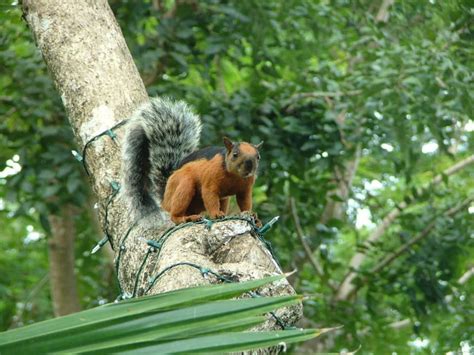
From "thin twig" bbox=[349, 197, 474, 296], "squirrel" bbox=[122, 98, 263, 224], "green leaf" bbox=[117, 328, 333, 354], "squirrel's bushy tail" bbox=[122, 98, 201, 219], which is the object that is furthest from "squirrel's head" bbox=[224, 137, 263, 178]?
"thin twig" bbox=[349, 197, 474, 296]

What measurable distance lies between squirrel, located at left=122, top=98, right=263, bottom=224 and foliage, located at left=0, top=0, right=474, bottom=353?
189cm

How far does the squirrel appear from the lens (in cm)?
318

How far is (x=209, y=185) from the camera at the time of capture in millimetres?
3496

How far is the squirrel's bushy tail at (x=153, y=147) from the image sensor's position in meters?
3.09

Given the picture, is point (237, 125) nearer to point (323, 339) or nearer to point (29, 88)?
point (29, 88)

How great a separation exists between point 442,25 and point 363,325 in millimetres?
2184

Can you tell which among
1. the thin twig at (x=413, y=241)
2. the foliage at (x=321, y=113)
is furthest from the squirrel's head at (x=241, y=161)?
the thin twig at (x=413, y=241)

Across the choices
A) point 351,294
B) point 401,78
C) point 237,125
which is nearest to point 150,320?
point 401,78

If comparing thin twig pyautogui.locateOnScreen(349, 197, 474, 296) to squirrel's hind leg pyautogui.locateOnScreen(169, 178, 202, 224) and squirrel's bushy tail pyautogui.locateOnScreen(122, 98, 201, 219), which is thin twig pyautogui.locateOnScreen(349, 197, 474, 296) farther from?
squirrel's hind leg pyautogui.locateOnScreen(169, 178, 202, 224)

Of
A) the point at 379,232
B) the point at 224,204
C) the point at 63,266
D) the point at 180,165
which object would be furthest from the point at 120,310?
the point at 379,232

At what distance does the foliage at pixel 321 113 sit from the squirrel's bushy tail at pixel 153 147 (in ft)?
6.41

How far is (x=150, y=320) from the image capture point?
4.26ft

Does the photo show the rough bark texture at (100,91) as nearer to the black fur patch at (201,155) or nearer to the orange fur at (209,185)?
the orange fur at (209,185)

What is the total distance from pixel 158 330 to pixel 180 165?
2322mm
